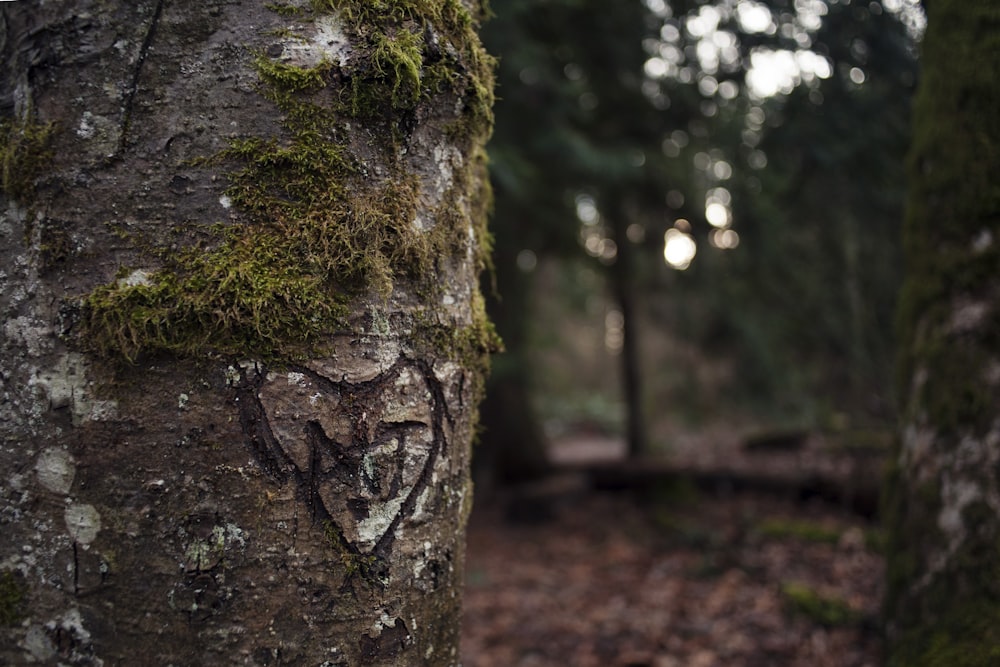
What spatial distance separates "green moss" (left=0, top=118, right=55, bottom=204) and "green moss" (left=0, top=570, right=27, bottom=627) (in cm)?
74

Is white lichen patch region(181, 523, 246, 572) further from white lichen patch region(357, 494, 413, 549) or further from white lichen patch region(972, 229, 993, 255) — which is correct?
white lichen patch region(972, 229, 993, 255)

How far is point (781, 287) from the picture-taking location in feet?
27.6

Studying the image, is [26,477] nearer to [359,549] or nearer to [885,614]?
[359,549]

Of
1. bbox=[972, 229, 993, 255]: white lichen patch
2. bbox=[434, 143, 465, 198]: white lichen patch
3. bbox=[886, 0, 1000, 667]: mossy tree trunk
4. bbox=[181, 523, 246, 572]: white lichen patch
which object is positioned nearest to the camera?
bbox=[181, 523, 246, 572]: white lichen patch

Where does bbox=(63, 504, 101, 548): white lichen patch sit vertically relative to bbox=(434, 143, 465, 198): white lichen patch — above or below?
below

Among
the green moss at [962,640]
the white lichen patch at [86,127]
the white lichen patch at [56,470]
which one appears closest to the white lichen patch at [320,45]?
the white lichen patch at [86,127]

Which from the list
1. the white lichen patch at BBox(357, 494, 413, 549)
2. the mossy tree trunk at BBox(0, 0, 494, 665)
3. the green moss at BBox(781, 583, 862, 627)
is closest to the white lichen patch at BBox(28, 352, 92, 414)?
the mossy tree trunk at BBox(0, 0, 494, 665)

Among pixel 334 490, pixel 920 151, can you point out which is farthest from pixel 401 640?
pixel 920 151

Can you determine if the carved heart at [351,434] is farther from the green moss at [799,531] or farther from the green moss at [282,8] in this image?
the green moss at [799,531]

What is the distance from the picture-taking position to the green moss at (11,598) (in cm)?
131

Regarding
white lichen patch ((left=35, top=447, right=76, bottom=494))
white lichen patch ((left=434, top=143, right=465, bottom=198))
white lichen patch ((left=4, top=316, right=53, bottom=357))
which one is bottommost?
white lichen patch ((left=35, top=447, right=76, bottom=494))

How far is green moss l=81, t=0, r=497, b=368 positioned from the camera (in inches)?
50.4

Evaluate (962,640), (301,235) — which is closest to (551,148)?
(962,640)

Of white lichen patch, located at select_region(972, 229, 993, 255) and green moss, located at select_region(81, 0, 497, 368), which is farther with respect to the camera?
white lichen patch, located at select_region(972, 229, 993, 255)
